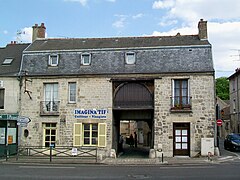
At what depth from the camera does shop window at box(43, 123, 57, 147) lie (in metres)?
24.1

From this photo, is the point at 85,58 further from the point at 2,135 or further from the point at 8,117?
the point at 2,135

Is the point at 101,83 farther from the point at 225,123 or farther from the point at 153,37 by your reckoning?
the point at 225,123

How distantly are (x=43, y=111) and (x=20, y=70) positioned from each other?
361 cm

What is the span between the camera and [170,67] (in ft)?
76.1

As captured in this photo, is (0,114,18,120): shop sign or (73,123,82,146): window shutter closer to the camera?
(73,123,82,146): window shutter

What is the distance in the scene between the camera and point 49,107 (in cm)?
2428

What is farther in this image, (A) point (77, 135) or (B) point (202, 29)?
(B) point (202, 29)

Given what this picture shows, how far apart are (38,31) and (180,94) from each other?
524 inches

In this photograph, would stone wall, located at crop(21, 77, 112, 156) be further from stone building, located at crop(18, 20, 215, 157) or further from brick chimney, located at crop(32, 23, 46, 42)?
brick chimney, located at crop(32, 23, 46, 42)

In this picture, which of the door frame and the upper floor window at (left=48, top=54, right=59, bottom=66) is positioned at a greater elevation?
the upper floor window at (left=48, top=54, right=59, bottom=66)

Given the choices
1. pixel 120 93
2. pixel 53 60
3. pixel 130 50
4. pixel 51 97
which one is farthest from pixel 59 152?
pixel 130 50

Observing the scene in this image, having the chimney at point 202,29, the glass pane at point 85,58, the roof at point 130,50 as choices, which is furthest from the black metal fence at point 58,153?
the chimney at point 202,29

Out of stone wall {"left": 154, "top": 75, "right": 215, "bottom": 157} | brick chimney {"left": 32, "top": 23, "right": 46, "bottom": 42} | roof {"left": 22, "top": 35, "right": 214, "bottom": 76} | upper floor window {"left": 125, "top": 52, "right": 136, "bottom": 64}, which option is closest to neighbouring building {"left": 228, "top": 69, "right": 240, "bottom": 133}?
roof {"left": 22, "top": 35, "right": 214, "bottom": 76}

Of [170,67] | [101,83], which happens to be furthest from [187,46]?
[101,83]
